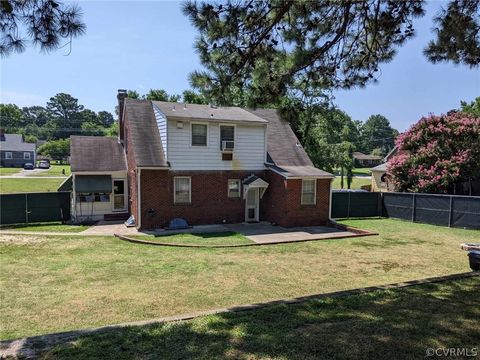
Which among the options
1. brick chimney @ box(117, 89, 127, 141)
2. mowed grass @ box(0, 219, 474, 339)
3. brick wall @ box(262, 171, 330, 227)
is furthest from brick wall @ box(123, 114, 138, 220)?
brick wall @ box(262, 171, 330, 227)

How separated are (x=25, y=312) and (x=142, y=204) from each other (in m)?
9.24

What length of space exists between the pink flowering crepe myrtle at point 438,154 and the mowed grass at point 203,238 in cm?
1285

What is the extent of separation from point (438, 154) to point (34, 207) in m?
21.9

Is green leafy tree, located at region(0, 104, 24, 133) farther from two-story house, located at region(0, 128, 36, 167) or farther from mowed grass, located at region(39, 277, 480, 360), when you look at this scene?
mowed grass, located at region(39, 277, 480, 360)

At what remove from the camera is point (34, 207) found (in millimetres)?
17141

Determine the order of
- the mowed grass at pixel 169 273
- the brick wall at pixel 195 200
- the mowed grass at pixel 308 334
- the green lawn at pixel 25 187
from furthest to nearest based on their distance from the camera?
the green lawn at pixel 25 187
the brick wall at pixel 195 200
the mowed grass at pixel 169 273
the mowed grass at pixel 308 334

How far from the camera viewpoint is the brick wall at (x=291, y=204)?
16797 mm

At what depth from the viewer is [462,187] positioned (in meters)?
22.4

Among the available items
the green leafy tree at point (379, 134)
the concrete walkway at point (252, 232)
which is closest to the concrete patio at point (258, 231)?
the concrete walkway at point (252, 232)

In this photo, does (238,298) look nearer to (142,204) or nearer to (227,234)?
(227,234)

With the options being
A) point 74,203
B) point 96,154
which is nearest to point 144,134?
point 96,154

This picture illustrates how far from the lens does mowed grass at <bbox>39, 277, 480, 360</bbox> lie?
4.16m

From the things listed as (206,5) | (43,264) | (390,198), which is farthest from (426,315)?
(390,198)

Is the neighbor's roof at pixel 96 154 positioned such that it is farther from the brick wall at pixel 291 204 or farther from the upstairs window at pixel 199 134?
the brick wall at pixel 291 204
